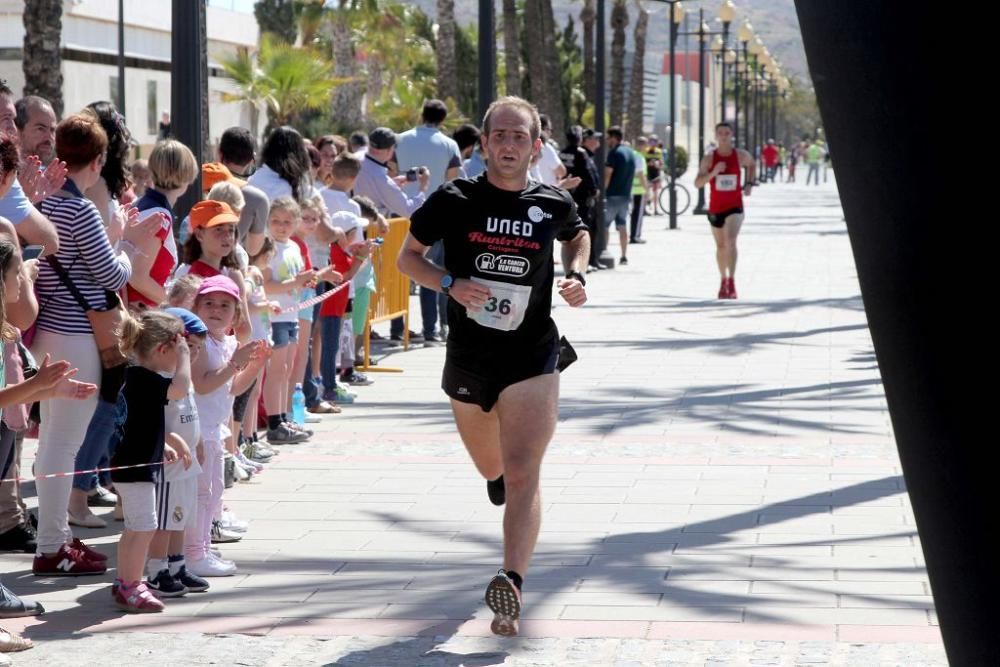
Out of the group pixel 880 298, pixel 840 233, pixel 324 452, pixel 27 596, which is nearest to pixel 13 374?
pixel 27 596

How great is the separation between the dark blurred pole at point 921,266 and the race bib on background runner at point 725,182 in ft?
52.3

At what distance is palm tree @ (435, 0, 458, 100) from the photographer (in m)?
34.8

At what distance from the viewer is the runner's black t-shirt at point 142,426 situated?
577 cm

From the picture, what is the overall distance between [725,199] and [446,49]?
19.5 m

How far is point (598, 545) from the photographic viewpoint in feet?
22.3

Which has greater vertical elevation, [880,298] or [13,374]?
[880,298]

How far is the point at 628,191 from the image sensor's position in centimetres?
2361

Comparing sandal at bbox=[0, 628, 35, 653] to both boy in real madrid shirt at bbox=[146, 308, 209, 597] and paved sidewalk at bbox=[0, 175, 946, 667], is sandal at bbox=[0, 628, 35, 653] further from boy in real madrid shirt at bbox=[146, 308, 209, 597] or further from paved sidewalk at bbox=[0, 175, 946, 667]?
boy in real madrid shirt at bbox=[146, 308, 209, 597]

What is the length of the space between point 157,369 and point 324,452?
3422 mm

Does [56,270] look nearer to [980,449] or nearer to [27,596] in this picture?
[27,596]

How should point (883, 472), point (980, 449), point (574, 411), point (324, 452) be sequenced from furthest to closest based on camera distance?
point (574, 411), point (324, 452), point (883, 472), point (980, 449)

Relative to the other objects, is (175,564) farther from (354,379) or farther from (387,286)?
(387,286)

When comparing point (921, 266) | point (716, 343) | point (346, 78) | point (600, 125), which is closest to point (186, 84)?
point (716, 343)

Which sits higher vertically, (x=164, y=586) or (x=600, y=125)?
(x=600, y=125)
